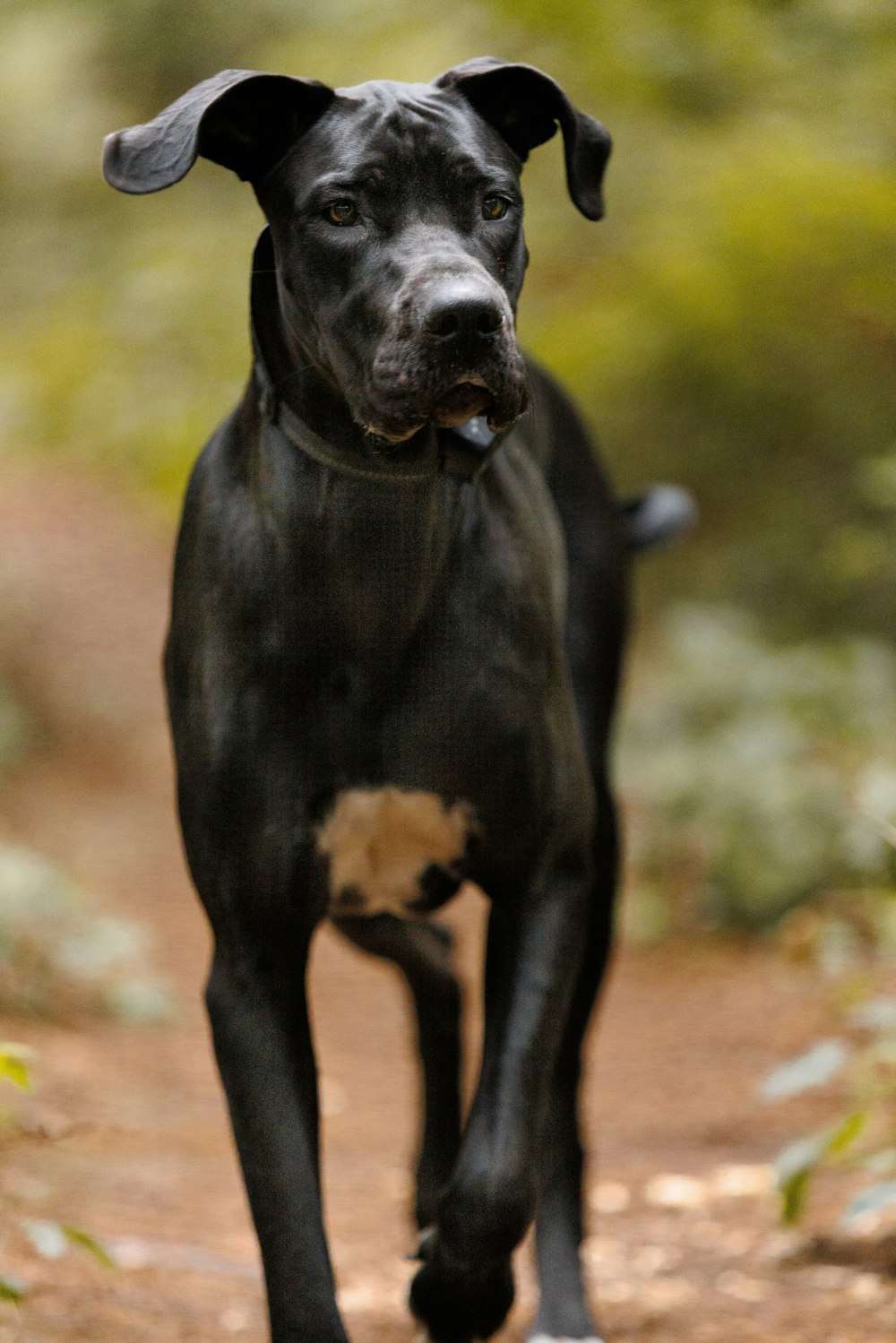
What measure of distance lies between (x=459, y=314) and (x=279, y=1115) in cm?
128

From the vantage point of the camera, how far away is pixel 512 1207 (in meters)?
2.76

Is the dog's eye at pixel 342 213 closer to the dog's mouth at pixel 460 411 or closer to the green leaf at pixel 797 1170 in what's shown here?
the dog's mouth at pixel 460 411

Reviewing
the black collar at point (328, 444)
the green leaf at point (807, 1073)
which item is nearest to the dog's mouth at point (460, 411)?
the black collar at point (328, 444)

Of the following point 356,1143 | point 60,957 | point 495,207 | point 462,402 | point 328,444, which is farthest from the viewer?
point 60,957

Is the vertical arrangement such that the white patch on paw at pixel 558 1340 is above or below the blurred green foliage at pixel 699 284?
below

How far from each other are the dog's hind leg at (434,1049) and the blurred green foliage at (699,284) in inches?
104

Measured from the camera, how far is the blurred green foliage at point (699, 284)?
632cm

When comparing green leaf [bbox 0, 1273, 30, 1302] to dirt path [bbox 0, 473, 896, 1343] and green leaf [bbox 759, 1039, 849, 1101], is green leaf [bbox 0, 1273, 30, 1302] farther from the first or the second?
green leaf [bbox 759, 1039, 849, 1101]

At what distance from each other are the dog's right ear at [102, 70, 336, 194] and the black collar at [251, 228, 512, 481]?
0.14m

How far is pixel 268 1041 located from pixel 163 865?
222 inches

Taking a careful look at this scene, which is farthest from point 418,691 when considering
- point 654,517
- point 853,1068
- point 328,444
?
point 853,1068

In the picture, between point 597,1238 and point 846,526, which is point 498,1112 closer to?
point 597,1238

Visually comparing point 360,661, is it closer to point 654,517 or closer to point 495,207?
point 495,207

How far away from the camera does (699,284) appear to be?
7102 millimetres
